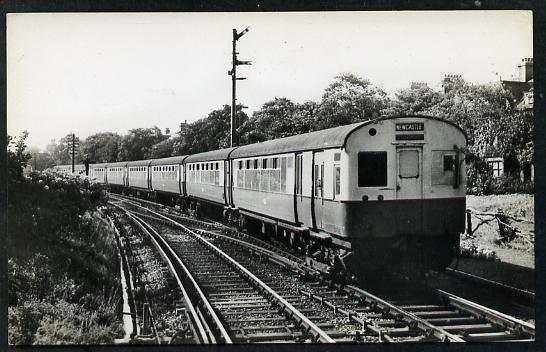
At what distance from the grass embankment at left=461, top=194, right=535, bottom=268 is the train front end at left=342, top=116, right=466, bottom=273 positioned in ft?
3.32

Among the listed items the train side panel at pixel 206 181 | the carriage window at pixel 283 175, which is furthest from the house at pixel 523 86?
the train side panel at pixel 206 181

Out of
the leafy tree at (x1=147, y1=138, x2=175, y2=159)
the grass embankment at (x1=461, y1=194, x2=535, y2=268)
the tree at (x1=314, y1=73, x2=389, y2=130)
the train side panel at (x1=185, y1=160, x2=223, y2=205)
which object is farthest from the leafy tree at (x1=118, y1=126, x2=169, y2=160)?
the grass embankment at (x1=461, y1=194, x2=535, y2=268)

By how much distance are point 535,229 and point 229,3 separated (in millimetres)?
5652

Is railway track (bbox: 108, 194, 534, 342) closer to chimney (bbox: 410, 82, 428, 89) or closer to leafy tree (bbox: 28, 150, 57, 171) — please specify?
chimney (bbox: 410, 82, 428, 89)

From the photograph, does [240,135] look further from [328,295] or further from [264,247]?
[328,295]

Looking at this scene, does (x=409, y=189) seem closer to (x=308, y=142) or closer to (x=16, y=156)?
(x=308, y=142)

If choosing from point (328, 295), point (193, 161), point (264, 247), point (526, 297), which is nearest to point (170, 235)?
point (264, 247)

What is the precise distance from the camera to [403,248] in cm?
861

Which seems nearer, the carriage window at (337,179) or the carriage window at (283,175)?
the carriage window at (337,179)

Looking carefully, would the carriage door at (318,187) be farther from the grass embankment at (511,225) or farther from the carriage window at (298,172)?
the grass embankment at (511,225)

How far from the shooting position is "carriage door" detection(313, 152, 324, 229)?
952cm

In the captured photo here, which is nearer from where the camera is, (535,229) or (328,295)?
(535,229)

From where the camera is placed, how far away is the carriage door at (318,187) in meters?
9.52

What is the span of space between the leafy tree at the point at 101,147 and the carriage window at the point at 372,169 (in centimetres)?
461
